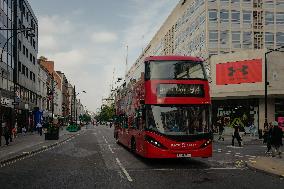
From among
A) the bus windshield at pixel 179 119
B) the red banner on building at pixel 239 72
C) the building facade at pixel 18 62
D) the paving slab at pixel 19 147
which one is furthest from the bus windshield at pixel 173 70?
the red banner on building at pixel 239 72

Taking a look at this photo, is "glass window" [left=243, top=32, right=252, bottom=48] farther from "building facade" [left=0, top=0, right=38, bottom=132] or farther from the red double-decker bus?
the red double-decker bus

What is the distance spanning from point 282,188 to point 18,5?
48.9 m

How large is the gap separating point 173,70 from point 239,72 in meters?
35.6

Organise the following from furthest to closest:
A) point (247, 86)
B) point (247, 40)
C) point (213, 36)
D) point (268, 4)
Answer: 1. point (268, 4)
2. point (247, 40)
3. point (213, 36)
4. point (247, 86)

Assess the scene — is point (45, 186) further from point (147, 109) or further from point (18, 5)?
point (18, 5)

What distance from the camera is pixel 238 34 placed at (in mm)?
61719

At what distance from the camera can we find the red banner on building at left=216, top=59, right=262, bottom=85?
160ft

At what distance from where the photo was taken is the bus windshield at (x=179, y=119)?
15.9 metres

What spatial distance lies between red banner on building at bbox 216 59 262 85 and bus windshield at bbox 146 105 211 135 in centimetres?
3432

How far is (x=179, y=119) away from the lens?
15.9m

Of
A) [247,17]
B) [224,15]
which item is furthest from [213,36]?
[247,17]

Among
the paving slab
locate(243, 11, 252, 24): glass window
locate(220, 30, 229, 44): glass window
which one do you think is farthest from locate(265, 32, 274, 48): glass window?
the paving slab

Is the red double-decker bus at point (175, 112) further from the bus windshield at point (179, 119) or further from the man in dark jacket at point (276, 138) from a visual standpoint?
the man in dark jacket at point (276, 138)

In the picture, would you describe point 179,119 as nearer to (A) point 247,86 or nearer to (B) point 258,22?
(A) point 247,86
